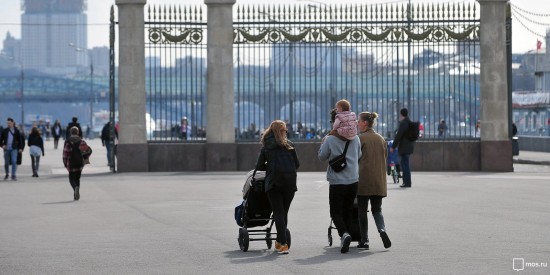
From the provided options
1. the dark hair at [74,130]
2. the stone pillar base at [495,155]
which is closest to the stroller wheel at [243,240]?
the dark hair at [74,130]

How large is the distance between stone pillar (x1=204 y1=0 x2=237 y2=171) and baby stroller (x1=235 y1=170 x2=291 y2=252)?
17580mm

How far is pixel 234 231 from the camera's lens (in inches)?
672

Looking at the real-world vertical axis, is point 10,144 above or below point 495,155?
above

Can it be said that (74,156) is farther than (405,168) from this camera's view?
No

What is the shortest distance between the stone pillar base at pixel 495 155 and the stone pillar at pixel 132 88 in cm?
798

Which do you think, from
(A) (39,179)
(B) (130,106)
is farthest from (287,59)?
(A) (39,179)

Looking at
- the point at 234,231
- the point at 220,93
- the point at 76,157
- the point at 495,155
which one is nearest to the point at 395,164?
the point at 495,155

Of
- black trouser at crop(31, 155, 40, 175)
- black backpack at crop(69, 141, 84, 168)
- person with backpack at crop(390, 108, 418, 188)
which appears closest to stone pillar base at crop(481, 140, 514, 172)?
person with backpack at crop(390, 108, 418, 188)

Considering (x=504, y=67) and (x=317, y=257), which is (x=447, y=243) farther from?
(x=504, y=67)

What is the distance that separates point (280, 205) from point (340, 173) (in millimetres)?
722

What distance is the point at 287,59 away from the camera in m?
33.3

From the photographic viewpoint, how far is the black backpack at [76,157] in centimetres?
2403

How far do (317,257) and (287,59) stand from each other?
771 inches

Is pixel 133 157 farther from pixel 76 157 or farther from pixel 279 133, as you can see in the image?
pixel 279 133
